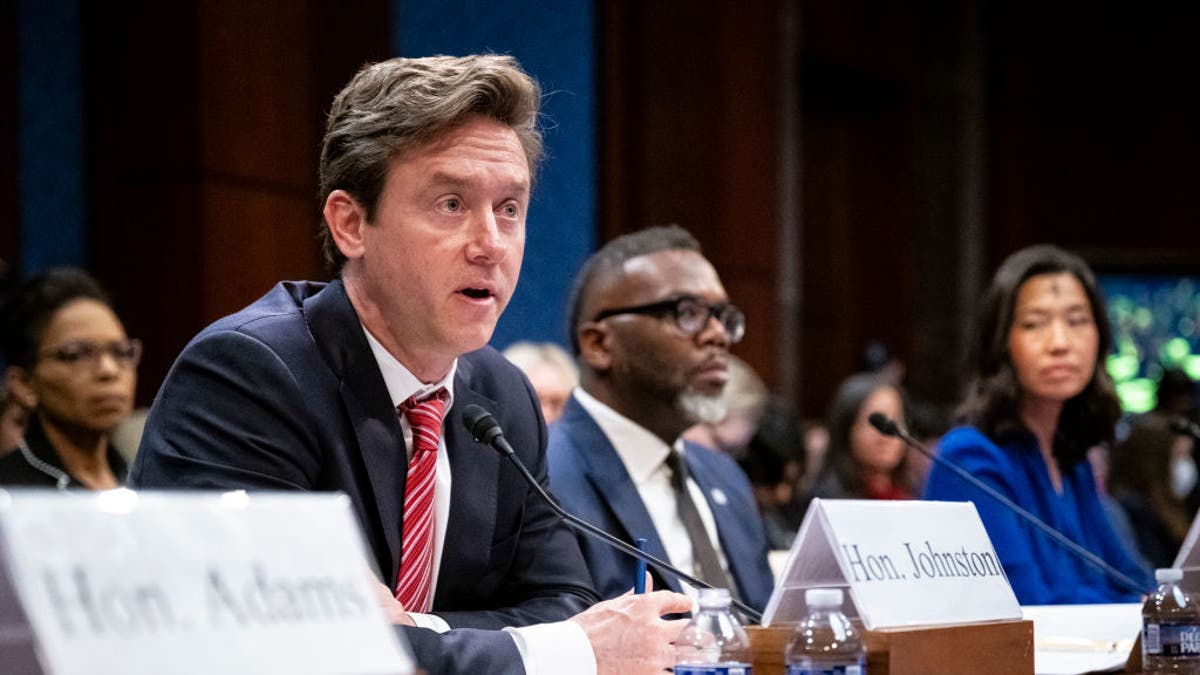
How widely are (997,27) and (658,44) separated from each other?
4601 millimetres

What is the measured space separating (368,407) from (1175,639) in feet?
4.25

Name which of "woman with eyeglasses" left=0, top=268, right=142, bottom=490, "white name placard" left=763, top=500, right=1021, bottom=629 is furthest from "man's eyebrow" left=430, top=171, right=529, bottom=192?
"woman with eyeglasses" left=0, top=268, right=142, bottom=490

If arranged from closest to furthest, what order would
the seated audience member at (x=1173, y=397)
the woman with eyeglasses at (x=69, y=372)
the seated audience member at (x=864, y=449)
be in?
1. the woman with eyeglasses at (x=69, y=372)
2. the seated audience member at (x=864, y=449)
3. the seated audience member at (x=1173, y=397)

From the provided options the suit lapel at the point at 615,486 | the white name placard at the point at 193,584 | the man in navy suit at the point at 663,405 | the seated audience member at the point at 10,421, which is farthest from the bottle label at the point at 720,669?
the seated audience member at the point at 10,421

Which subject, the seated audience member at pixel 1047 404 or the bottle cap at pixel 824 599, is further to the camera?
the seated audience member at pixel 1047 404

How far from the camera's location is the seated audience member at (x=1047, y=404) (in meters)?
3.51

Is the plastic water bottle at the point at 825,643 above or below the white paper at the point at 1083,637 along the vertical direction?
above

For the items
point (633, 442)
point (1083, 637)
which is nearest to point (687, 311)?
point (633, 442)

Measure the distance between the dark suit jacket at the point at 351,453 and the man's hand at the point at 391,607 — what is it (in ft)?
0.14

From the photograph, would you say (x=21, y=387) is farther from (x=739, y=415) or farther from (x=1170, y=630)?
(x=739, y=415)

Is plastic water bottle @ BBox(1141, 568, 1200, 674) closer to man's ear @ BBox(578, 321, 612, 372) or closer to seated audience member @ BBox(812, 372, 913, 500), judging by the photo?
man's ear @ BBox(578, 321, 612, 372)

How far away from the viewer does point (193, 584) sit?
115 cm

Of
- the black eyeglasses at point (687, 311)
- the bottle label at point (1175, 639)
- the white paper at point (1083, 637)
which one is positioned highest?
the black eyeglasses at point (687, 311)

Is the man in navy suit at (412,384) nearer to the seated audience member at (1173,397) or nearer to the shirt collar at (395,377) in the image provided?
the shirt collar at (395,377)
